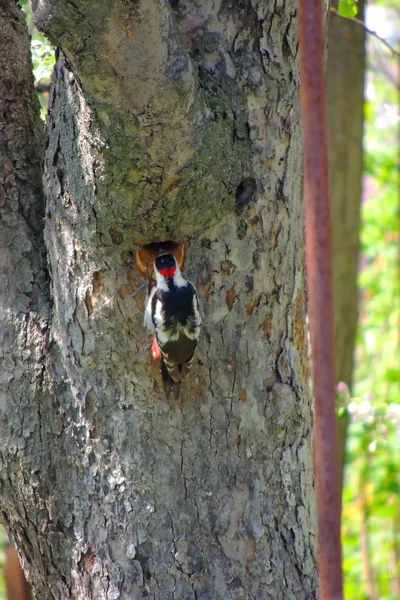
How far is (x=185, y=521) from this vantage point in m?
2.36

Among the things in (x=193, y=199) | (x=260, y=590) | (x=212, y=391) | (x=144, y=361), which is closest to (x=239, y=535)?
(x=260, y=590)

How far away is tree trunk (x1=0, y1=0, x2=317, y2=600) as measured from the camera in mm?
2328

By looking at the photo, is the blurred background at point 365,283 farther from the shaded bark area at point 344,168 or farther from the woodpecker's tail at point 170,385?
the woodpecker's tail at point 170,385

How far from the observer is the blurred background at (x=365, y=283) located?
163 inches

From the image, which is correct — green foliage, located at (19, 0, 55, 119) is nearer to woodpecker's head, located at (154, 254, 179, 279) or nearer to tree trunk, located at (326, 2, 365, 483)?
woodpecker's head, located at (154, 254, 179, 279)

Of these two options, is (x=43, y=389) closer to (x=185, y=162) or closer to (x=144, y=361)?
(x=144, y=361)

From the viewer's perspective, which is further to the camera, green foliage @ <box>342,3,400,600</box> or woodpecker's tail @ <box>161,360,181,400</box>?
green foliage @ <box>342,3,400,600</box>

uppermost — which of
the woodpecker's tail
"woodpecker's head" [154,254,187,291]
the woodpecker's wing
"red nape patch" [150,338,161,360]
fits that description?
"woodpecker's head" [154,254,187,291]

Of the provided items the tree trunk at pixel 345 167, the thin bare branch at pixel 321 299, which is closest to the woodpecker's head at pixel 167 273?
the thin bare branch at pixel 321 299

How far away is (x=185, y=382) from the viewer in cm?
241

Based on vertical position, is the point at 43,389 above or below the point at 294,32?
below

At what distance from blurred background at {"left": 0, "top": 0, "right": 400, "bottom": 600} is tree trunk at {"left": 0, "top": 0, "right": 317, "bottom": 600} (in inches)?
20.9

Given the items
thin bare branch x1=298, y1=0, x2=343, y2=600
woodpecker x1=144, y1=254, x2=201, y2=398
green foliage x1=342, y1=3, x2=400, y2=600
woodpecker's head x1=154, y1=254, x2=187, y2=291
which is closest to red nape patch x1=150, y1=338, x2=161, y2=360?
woodpecker x1=144, y1=254, x2=201, y2=398

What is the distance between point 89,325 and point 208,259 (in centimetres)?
45
